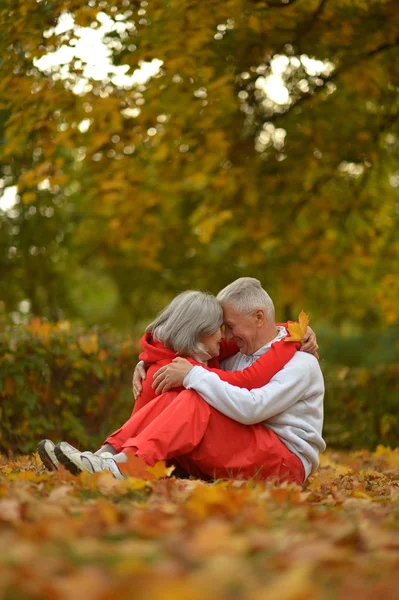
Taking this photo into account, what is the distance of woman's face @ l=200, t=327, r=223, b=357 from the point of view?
449cm

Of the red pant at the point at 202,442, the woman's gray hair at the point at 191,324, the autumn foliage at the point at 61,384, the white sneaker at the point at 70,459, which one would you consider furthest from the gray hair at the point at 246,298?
the autumn foliage at the point at 61,384

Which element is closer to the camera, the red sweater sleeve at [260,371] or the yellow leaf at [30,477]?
the yellow leaf at [30,477]

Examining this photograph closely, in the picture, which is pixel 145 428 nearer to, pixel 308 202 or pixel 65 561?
pixel 65 561

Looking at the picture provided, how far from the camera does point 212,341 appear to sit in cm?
451

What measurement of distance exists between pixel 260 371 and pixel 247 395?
0.24m

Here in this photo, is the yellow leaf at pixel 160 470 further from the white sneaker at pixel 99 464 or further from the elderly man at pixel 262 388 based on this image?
the elderly man at pixel 262 388

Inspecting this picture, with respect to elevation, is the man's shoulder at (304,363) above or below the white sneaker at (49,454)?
below

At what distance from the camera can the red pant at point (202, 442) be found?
13.1 ft

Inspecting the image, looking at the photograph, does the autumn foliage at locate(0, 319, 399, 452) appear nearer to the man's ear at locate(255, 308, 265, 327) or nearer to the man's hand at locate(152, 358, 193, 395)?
the man's hand at locate(152, 358, 193, 395)

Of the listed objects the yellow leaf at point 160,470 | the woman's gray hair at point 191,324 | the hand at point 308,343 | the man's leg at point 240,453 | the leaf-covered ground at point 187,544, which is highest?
the leaf-covered ground at point 187,544

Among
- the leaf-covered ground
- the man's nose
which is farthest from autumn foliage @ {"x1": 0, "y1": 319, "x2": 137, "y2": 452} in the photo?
the leaf-covered ground

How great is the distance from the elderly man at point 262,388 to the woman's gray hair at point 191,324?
0.49 feet

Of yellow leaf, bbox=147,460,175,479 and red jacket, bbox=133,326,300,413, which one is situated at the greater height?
yellow leaf, bbox=147,460,175,479

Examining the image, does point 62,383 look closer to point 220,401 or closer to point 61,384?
point 61,384
